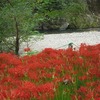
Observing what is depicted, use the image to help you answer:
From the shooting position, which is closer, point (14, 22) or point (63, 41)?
point (14, 22)

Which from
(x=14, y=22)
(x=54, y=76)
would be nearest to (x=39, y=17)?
(x=14, y=22)

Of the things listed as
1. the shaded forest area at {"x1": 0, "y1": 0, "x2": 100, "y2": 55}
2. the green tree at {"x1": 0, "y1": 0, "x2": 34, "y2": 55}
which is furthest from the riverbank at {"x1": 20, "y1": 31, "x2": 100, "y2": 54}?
the green tree at {"x1": 0, "y1": 0, "x2": 34, "y2": 55}

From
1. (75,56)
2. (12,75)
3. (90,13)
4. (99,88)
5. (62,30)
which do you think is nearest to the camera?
(99,88)

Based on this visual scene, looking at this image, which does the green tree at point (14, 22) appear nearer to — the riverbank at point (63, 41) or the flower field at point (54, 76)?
the riverbank at point (63, 41)

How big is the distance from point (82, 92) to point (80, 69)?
103cm

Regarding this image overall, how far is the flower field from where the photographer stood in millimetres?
3930

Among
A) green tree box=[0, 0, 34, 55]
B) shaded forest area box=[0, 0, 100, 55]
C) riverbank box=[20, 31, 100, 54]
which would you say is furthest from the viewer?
riverbank box=[20, 31, 100, 54]

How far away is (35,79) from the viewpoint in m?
4.65

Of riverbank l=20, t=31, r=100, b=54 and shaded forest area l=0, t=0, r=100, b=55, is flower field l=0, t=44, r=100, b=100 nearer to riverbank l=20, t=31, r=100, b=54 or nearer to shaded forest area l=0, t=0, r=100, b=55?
shaded forest area l=0, t=0, r=100, b=55

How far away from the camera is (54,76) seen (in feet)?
15.5

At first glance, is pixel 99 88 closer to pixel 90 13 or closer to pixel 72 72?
pixel 72 72

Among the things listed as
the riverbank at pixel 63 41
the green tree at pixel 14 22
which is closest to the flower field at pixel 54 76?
the green tree at pixel 14 22

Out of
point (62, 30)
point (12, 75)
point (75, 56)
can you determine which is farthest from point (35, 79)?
point (62, 30)

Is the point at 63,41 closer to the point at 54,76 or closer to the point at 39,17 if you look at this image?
the point at 39,17
